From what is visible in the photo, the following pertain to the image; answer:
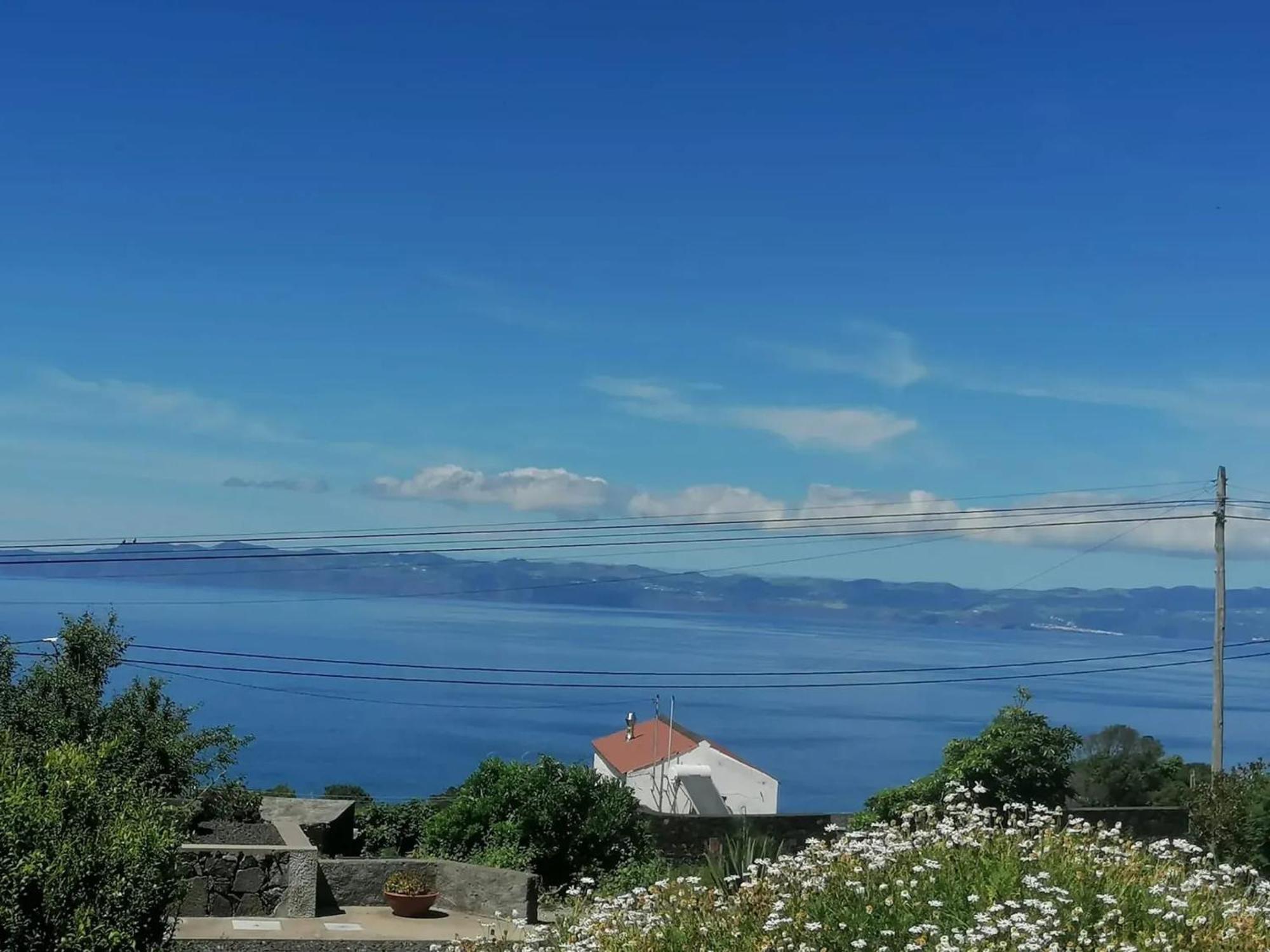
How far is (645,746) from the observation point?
Answer: 4922 centimetres

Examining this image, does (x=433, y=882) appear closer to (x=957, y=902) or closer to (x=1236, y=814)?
(x=957, y=902)

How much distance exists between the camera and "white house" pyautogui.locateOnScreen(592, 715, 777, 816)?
1394 inches

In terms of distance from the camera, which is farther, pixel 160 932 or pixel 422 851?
pixel 422 851

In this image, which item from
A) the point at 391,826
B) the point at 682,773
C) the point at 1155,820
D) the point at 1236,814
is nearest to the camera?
the point at 391,826

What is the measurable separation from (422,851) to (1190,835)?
42.8ft

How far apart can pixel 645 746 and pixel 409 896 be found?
33.7 meters

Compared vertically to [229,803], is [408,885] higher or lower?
lower

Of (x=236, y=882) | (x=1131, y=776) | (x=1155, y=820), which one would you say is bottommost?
(x=1131, y=776)

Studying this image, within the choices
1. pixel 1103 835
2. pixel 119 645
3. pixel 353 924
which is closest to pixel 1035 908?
pixel 1103 835

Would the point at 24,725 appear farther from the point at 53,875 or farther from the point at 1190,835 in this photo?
the point at 1190,835

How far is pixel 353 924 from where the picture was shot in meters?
15.3

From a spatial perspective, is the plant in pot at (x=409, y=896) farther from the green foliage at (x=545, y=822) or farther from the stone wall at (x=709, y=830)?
the stone wall at (x=709, y=830)

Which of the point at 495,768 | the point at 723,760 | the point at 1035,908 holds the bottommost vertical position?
the point at 723,760

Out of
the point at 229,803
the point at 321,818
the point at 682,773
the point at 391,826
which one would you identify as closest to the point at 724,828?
the point at 391,826
